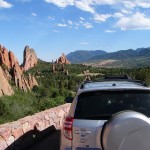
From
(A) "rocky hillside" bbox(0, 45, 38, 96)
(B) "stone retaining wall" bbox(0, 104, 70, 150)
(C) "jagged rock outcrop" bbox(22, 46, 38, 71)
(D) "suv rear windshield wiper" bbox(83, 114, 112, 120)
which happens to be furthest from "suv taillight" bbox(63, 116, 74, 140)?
(C) "jagged rock outcrop" bbox(22, 46, 38, 71)

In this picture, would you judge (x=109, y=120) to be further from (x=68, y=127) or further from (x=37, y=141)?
(x=37, y=141)

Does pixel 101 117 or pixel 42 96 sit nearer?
pixel 101 117

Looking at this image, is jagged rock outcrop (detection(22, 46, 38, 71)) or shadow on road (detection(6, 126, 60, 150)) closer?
shadow on road (detection(6, 126, 60, 150))

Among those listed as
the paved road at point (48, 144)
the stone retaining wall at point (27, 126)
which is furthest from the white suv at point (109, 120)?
the paved road at point (48, 144)

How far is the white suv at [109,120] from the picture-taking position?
4.95 m

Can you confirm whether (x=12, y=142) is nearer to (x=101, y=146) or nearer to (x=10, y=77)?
(x=101, y=146)

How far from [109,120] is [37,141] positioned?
638cm

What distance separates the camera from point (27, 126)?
34.7 ft

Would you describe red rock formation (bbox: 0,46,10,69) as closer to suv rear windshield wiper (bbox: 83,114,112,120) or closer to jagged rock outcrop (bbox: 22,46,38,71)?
jagged rock outcrop (bbox: 22,46,38,71)

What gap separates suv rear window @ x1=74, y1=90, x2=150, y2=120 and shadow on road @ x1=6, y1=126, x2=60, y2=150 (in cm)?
363

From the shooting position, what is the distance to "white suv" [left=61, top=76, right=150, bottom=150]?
16.2 ft

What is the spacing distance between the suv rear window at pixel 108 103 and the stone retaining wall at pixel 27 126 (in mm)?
3312

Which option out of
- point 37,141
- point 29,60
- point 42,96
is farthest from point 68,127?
point 29,60

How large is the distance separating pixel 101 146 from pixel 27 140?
5.35 meters
